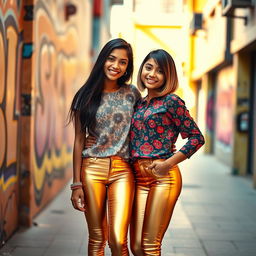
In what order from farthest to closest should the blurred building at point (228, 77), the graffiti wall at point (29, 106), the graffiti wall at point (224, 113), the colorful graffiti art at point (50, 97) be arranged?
the graffiti wall at point (224, 113) → the blurred building at point (228, 77) → the colorful graffiti art at point (50, 97) → the graffiti wall at point (29, 106)

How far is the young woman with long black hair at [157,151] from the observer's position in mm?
3219

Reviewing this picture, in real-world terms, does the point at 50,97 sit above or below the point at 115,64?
below

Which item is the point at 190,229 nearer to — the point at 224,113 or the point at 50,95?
the point at 50,95

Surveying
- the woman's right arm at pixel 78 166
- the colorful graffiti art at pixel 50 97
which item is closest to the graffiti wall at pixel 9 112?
the colorful graffiti art at pixel 50 97

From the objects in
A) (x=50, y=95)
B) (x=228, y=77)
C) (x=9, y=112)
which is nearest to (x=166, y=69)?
(x=9, y=112)

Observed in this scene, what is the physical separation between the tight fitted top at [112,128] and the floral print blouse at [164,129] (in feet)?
0.32

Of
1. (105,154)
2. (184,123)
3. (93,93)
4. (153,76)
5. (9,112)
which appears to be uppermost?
(153,76)

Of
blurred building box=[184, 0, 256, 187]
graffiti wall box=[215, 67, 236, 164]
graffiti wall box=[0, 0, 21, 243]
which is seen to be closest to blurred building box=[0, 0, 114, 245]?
graffiti wall box=[0, 0, 21, 243]

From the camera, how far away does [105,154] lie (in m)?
3.35

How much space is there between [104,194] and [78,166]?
0.93 feet

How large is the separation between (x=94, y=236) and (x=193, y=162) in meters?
12.0

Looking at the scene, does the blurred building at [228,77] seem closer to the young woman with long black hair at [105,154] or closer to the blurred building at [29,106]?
the blurred building at [29,106]

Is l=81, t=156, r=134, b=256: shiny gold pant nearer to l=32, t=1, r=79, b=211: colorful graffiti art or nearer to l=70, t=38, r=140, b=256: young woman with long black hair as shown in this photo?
l=70, t=38, r=140, b=256: young woman with long black hair

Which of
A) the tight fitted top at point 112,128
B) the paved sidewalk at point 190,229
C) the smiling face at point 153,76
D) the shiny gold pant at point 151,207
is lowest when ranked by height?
the paved sidewalk at point 190,229
